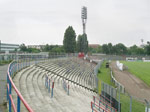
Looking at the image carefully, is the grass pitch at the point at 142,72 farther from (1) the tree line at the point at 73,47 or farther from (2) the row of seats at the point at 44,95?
(1) the tree line at the point at 73,47

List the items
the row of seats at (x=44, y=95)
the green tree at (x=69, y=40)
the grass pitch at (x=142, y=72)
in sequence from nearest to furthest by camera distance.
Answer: the row of seats at (x=44, y=95) → the grass pitch at (x=142, y=72) → the green tree at (x=69, y=40)

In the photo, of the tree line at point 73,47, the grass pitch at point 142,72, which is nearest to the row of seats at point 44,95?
the grass pitch at point 142,72

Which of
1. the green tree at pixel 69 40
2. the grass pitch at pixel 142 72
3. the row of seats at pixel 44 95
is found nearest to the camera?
the row of seats at pixel 44 95

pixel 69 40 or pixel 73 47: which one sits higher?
pixel 69 40

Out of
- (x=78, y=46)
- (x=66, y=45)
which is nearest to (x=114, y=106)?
(x=66, y=45)

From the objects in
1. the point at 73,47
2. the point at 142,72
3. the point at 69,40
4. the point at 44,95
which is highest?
the point at 69,40

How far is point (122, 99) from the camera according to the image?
1032cm

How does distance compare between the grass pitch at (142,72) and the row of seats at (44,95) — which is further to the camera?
the grass pitch at (142,72)

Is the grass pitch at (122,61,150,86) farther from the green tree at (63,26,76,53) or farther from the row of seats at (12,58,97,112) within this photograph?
the green tree at (63,26,76,53)

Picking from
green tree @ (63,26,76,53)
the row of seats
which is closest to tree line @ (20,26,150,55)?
green tree @ (63,26,76,53)

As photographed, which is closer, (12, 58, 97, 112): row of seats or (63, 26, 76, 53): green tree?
(12, 58, 97, 112): row of seats

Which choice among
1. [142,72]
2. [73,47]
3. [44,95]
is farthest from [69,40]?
[44,95]

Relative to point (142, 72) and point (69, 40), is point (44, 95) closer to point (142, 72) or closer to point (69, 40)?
point (142, 72)

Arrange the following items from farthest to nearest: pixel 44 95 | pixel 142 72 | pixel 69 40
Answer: pixel 69 40 < pixel 142 72 < pixel 44 95
